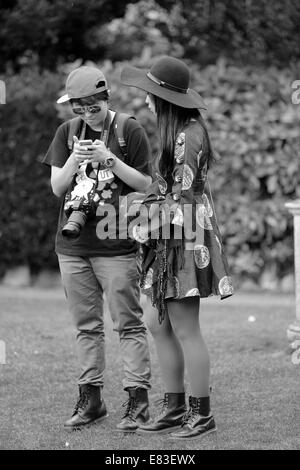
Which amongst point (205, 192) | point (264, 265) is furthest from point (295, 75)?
point (205, 192)

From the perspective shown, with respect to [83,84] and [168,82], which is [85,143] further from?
[168,82]

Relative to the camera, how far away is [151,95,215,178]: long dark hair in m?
4.34

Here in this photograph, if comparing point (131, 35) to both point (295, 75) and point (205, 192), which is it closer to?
point (295, 75)

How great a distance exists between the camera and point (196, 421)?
14.5ft

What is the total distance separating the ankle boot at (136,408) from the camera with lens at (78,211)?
85 cm

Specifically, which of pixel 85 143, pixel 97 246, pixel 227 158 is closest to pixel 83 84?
pixel 85 143

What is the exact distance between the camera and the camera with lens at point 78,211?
4.38 metres

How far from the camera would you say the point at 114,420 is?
15.9 feet

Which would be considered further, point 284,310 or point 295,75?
point 295,75

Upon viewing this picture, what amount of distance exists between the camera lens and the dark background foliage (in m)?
4.94

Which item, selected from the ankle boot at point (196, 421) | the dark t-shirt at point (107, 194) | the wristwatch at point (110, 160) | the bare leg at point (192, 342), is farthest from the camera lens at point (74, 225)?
the ankle boot at point (196, 421)

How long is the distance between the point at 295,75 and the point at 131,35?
297cm

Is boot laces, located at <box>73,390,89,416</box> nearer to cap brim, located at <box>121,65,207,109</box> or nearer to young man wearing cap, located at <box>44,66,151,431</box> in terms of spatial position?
young man wearing cap, located at <box>44,66,151,431</box>

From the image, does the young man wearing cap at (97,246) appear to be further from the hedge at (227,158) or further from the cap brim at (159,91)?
the hedge at (227,158)
